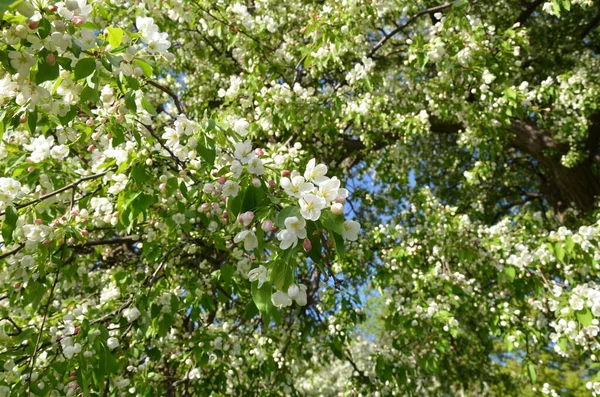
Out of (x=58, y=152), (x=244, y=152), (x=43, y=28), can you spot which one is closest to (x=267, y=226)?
(x=244, y=152)

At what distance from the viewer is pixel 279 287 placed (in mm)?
1155

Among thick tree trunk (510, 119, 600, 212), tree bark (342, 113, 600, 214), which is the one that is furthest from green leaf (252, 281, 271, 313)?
thick tree trunk (510, 119, 600, 212)

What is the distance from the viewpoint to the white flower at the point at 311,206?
115 cm

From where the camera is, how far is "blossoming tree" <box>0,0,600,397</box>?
1.40 m

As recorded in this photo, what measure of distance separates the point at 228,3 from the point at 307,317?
3.33 m

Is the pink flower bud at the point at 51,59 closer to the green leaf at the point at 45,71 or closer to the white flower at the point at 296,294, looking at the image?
the green leaf at the point at 45,71

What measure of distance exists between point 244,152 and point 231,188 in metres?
0.14

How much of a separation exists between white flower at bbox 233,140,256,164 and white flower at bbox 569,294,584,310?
258 cm

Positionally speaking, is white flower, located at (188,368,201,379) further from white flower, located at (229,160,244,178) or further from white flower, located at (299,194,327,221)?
white flower, located at (299,194,327,221)

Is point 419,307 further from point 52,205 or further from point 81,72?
point 81,72

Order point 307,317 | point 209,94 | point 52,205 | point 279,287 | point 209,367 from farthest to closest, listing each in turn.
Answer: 1. point 209,94
2. point 307,317
3. point 209,367
4. point 52,205
5. point 279,287

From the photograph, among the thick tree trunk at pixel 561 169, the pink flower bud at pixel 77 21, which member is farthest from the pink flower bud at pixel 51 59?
the thick tree trunk at pixel 561 169

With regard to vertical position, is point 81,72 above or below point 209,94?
below

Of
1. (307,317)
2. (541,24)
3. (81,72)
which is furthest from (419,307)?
(541,24)
